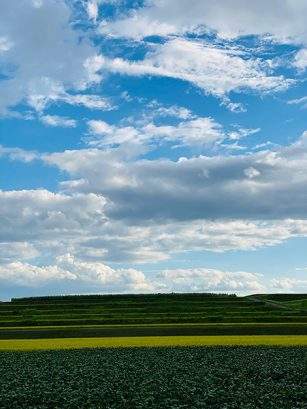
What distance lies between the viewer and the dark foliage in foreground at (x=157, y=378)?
84.0 feet

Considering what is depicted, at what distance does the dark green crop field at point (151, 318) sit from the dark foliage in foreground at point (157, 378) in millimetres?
17871

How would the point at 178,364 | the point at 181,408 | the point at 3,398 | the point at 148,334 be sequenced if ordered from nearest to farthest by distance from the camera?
the point at 181,408 → the point at 3,398 → the point at 178,364 → the point at 148,334

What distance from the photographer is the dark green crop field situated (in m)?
62.7

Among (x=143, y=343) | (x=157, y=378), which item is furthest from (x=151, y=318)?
(x=157, y=378)

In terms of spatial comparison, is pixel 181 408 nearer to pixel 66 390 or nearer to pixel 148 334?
pixel 66 390

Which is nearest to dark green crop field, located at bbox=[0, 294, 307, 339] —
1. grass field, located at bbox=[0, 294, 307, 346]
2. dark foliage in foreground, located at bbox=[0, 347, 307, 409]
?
grass field, located at bbox=[0, 294, 307, 346]

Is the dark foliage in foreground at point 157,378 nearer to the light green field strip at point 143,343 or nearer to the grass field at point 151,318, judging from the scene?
the light green field strip at point 143,343

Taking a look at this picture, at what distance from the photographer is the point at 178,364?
3669 cm

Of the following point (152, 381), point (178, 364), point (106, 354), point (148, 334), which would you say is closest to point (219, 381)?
point (152, 381)

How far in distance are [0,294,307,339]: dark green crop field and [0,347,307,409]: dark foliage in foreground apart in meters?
17.9

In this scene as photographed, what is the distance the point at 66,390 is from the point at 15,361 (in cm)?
1367

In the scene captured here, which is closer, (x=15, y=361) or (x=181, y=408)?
(x=181, y=408)

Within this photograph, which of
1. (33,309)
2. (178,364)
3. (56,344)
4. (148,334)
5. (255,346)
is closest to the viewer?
(178,364)

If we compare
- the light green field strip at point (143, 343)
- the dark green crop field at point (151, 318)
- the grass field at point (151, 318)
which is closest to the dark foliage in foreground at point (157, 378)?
the light green field strip at point (143, 343)
